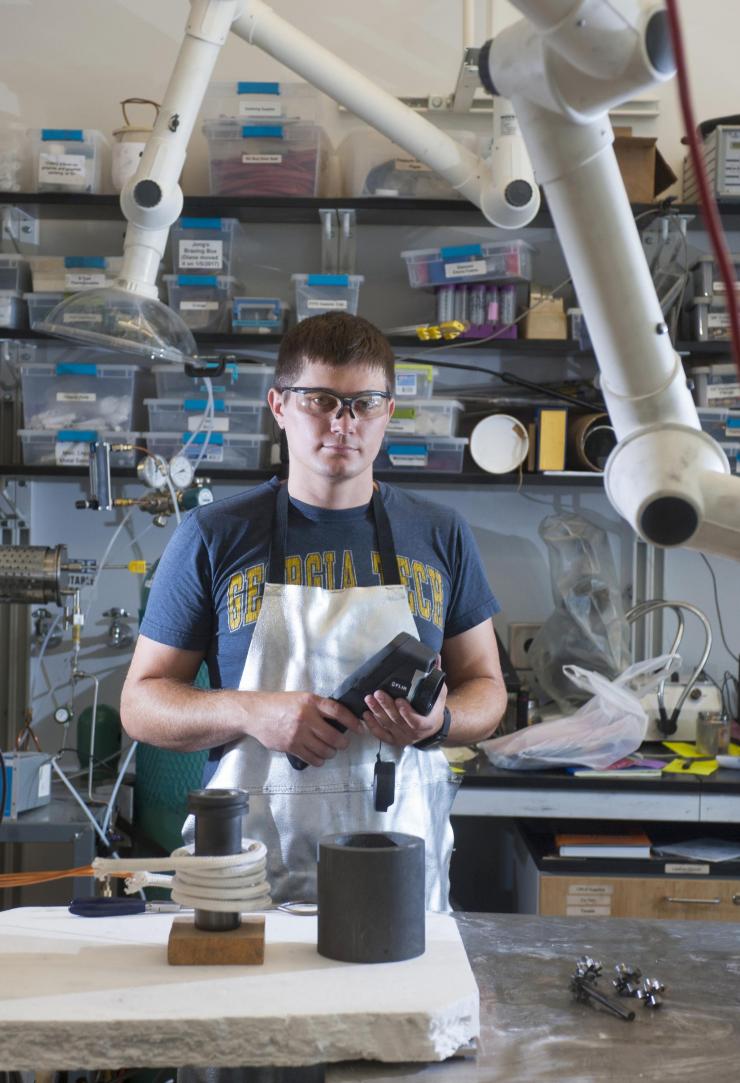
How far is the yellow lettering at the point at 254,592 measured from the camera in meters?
1.74

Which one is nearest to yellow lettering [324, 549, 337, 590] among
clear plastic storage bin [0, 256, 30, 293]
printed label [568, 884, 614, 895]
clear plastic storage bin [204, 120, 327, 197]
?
printed label [568, 884, 614, 895]

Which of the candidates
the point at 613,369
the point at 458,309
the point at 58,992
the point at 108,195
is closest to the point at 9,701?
the point at 108,195

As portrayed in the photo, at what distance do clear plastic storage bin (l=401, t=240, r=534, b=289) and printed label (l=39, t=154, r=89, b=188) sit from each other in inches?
37.9

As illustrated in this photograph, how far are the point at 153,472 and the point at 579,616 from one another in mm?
1214

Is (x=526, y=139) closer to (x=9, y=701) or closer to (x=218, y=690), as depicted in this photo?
(x=218, y=690)

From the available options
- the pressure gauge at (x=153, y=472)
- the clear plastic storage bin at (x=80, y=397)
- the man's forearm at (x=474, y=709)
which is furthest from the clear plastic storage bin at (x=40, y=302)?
the man's forearm at (x=474, y=709)

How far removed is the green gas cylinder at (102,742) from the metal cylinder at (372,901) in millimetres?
2015

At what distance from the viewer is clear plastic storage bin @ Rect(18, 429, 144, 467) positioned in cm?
316

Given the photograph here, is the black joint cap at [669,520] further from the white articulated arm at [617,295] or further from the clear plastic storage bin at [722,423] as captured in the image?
the clear plastic storage bin at [722,423]

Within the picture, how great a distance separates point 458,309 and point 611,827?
1489 millimetres

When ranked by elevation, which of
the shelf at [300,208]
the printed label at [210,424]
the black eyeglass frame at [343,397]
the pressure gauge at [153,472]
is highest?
the shelf at [300,208]

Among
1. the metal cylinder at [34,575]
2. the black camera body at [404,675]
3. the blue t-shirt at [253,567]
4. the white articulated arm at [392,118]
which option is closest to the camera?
the black camera body at [404,675]

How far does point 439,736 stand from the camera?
1664mm

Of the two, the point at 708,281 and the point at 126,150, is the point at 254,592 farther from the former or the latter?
the point at 708,281
